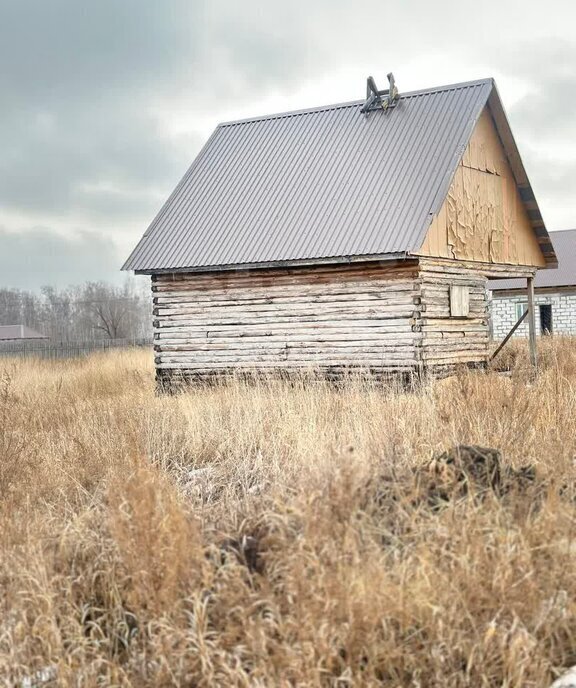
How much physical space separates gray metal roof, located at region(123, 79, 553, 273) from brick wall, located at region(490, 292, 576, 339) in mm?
17908

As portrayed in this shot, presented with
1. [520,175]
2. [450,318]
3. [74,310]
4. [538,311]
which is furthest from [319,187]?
[74,310]

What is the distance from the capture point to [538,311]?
37.1 meters

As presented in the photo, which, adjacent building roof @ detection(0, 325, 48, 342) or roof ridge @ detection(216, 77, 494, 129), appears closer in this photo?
roof ridge @ detection(216, 77, 494, 129)

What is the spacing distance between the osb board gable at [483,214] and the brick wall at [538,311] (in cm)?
1711

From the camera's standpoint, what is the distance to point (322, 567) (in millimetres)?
4059

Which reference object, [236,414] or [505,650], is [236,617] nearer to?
[505,650]

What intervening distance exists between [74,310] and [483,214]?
94984 mm

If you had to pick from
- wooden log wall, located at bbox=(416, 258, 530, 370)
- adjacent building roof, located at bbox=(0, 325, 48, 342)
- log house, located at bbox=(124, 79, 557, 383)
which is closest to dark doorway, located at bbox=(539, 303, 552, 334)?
log house, located at bbox=(124, 79, 557, 383)

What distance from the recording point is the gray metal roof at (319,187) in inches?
→ 596

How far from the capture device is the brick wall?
36.1m

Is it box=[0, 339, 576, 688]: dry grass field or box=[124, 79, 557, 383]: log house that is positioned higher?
box=[124, 79, 557, 383]: log house

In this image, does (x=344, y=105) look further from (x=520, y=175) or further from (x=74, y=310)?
(x=74, y=310)

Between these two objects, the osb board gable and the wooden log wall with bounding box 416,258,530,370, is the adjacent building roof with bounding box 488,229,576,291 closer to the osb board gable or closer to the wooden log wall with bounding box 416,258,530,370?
the osb board gable

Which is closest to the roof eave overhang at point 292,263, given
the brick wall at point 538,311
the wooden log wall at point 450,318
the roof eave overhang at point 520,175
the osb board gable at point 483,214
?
the osb board gable at point 483,214
